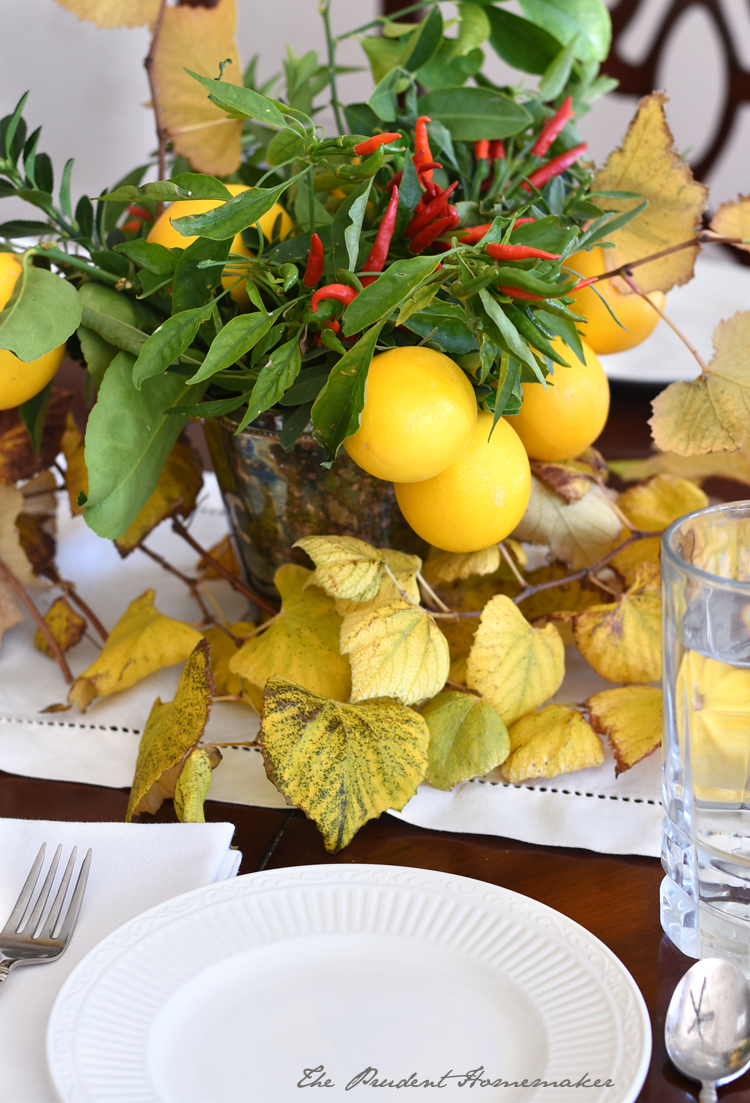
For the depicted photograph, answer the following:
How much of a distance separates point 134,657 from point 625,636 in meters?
0.22

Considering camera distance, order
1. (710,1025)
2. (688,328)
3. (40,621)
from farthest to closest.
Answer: (688,328) → (40,621) → (710,1025)

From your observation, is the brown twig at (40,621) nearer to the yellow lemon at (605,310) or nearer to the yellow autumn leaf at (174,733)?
the yellow autumn leaf at (174,733)

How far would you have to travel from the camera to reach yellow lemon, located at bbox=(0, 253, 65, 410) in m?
0.36

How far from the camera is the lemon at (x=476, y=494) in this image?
0.36 metres

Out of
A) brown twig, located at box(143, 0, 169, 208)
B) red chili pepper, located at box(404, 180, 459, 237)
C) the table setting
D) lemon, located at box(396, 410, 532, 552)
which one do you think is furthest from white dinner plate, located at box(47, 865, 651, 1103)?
brown twig, located at box(143, 0, 169, 208)

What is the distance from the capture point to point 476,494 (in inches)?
14.3

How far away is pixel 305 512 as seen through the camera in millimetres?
422

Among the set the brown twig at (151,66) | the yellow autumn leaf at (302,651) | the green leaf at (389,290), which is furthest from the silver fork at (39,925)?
the brown twig at (151,66)

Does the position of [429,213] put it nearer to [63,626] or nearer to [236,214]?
[236,214]

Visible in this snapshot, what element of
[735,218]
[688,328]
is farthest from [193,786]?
[688,328]

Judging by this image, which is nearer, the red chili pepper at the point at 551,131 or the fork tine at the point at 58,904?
the fork tine at the point at 58,904

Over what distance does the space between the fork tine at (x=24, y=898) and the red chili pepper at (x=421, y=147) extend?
0.94 ft

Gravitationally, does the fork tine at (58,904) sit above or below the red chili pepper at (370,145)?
below

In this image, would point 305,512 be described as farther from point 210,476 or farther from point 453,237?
point 210,476
